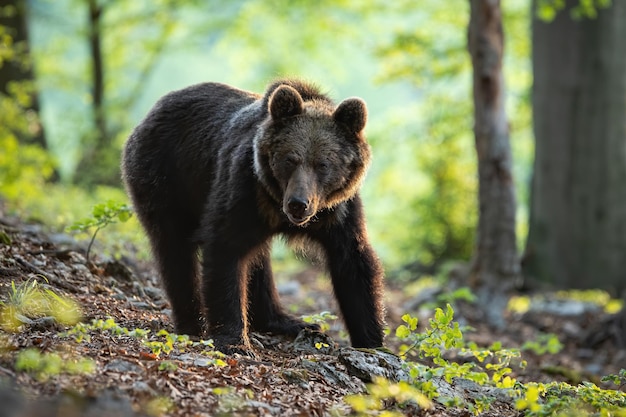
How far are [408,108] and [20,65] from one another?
37.1 ft

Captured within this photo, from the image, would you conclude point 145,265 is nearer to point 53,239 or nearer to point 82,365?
point 53,239

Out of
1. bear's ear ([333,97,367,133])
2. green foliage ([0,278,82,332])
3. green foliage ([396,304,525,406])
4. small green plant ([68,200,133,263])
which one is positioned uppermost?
bear's ear ([333,97,367,133])

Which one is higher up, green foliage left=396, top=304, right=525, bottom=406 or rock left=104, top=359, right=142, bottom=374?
rock left=104, top=359, right=142, bottom=374

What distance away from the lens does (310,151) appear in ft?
19.2

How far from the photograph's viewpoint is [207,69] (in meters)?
41.2

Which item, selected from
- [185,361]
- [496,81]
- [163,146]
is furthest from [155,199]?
[496,81]

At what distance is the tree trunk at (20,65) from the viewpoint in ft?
49.8

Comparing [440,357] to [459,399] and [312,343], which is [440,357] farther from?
[312,343]

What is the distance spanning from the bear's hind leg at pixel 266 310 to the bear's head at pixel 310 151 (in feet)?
3.48

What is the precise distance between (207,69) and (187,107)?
115 ft

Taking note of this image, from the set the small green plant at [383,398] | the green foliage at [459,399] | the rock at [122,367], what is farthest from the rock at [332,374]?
the rock at [122,367]

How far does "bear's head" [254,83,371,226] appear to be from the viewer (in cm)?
573

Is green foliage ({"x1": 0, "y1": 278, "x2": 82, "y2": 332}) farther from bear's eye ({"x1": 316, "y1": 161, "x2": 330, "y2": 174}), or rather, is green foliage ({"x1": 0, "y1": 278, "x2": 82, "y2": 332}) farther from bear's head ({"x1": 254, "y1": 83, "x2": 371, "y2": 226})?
bear's eye ({"x1": 316, "y1": 161, "x2": 330, "y2": 174})

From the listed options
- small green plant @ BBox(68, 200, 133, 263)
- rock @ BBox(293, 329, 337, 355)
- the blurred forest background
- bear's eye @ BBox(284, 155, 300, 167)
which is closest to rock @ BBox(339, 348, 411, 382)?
rock @ BBox(293, 329, 337, 355)
